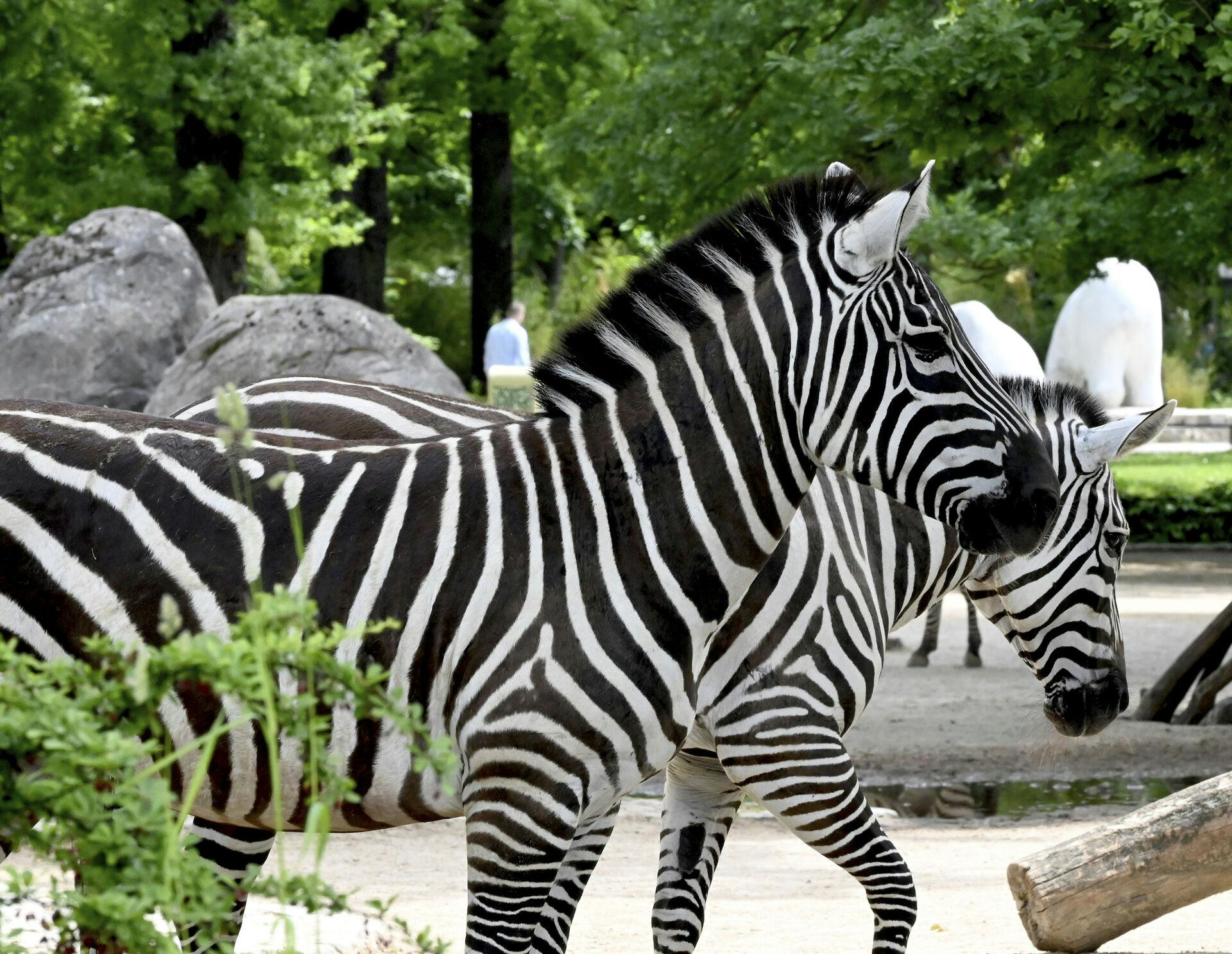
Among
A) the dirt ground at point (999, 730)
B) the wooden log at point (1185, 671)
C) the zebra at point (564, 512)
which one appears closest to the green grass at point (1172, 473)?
the dirt ground at point (999, 730)

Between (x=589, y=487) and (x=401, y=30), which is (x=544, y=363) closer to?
(x=589, y=487)

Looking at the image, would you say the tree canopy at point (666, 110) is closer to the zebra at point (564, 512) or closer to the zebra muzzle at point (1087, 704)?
the zebra at point (564, 512)

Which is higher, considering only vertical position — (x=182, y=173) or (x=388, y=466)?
(x=182, y=173)

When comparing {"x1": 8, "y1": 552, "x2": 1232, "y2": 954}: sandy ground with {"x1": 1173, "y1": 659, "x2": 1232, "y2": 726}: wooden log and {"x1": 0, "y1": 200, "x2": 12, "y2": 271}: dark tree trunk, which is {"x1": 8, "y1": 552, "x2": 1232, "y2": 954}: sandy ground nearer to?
{"x1": 1173, "y1": 659, "x2": 1232, "y2": 726}: wooden log

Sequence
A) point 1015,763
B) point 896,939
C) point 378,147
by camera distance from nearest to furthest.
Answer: point 896,939, point 1015,763, point 378,147

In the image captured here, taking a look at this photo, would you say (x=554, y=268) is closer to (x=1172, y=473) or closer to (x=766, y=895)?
(x=1172, y=473)

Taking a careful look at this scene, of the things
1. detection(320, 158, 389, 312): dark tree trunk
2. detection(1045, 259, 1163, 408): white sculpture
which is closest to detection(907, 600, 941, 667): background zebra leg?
detection(320, 158, 389, 312): dark tree trunk

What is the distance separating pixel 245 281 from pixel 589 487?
52.2 ft

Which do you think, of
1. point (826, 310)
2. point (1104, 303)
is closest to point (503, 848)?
point (826, 310)

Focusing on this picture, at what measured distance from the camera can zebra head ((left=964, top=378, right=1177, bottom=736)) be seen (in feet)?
15.4

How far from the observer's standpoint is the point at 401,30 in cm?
2292

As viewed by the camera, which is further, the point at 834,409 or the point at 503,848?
the point at 834,409

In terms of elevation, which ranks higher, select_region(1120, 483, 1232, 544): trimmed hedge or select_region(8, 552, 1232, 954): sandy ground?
select_region(1120, 483, 1232, 544): trimmed hedge

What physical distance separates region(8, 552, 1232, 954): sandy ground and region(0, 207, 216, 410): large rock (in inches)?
266
